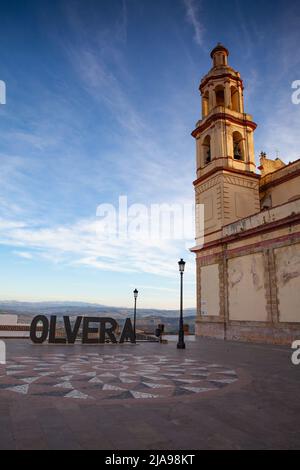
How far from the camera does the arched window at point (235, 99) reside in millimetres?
29881

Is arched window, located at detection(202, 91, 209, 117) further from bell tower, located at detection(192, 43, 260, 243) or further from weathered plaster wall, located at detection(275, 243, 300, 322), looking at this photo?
weathered plaster wall, located at detection(275, 243, 300, 322)

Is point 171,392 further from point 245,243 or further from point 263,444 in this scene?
point 245,243

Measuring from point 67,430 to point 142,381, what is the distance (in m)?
3.70

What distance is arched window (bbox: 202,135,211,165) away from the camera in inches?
1160

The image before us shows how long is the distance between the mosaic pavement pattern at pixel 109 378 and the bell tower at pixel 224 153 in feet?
55.7

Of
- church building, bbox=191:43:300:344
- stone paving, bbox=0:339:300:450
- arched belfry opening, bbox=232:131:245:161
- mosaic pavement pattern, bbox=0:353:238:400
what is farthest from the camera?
arched belfry opening, bbox=232:131:245:161

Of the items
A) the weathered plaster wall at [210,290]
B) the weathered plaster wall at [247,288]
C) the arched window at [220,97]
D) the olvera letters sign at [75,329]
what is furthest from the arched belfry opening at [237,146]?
the olvera letters sign at [75,329]

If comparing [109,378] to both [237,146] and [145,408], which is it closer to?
[145,408]

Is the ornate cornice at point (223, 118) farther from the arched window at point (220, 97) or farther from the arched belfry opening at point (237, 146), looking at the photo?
the arched window at point (220, 97)

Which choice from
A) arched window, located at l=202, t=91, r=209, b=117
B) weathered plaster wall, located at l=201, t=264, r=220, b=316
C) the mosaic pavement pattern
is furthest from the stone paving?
arched window, located at l=202, t=91, r=209, b=117

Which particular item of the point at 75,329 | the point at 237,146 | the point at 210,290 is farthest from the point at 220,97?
the point at 75,329

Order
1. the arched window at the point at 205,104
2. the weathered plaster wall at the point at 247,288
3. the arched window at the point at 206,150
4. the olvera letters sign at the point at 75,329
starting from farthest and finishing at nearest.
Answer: the arched window at the point at 205,104 < the arched window at the point at 206,150 < the weathered plaster wall at the point at 247,288 < the olvera letters sign at the point at 75,329

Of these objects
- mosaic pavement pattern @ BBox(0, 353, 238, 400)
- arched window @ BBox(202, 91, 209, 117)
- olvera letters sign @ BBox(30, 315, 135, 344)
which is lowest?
mosaic pavement pattern @ BBox(0, 353, 238, 400)

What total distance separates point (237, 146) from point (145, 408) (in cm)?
2714
